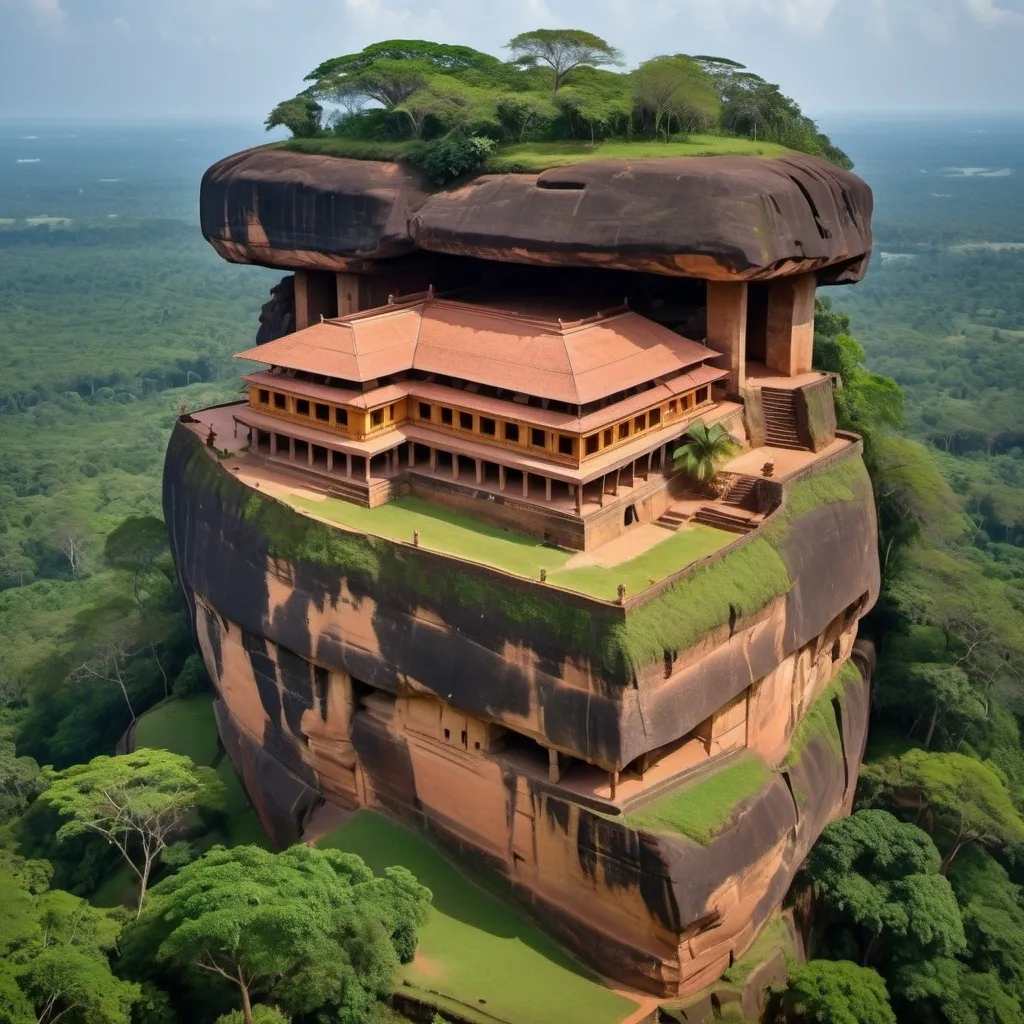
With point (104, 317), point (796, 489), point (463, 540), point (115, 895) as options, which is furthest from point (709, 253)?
point (104, 317)

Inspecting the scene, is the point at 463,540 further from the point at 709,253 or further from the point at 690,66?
the point at 690,66

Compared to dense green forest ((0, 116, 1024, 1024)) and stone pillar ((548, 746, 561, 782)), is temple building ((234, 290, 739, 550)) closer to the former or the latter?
stone pillar ((548, 746, 561, 782))

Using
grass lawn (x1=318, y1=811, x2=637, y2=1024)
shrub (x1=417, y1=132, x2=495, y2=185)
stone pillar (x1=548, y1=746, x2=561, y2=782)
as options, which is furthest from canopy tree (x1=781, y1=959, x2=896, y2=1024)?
shrub (x1=417, y1=132, x2=495, y2=185)

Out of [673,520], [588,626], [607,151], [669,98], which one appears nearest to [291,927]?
[588,626]

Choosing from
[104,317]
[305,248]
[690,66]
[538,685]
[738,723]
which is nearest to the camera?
[538,685]

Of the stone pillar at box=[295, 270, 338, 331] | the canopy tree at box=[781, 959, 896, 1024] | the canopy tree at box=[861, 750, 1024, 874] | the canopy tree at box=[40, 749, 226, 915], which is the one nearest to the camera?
the canopy tree at box=[781, 959, 896, 1024]

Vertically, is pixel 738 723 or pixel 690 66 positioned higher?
pixel 690 66
